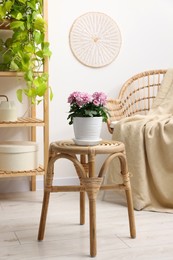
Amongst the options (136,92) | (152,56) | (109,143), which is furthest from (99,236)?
(152,56)

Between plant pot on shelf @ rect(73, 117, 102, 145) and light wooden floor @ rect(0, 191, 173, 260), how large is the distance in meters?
0.44

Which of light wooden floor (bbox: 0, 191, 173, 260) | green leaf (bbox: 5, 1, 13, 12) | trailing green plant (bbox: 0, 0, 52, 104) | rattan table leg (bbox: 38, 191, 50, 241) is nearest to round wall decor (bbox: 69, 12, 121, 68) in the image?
trailing green plant (bbox: 0, 0, 52, 104)

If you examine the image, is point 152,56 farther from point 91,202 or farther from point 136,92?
point 91,202

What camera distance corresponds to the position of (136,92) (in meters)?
3.12

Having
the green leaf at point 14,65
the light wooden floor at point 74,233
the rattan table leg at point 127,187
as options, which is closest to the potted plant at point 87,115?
the rattan table leg at point 127,187

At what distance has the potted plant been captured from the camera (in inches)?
70.9

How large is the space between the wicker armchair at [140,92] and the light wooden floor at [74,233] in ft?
2.61

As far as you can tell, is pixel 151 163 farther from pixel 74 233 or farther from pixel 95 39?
pixel 95 39

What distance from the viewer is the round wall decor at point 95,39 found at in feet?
9.67

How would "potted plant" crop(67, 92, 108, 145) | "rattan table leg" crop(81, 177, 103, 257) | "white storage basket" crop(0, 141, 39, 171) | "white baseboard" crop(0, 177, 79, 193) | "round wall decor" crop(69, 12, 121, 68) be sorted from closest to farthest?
"rattan table leg" crop(81, 177, 103, 257)
"potted plant" crop(67, 92, 108, 145)
"white storage basket" crop(0, 141, 39, 171)
"white baseboard" crop(0, 177, 79, 193)
"round wall decor" crop(69, 12, 121, 68)

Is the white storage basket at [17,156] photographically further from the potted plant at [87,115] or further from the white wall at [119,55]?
the potted plant at [87,115]

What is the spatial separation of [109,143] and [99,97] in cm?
23

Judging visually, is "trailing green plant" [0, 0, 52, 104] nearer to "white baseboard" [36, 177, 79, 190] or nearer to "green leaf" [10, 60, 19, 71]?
"green leaf" [10, 60, 19, 71]

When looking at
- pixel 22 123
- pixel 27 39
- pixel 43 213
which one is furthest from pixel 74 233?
pixel 27 39
